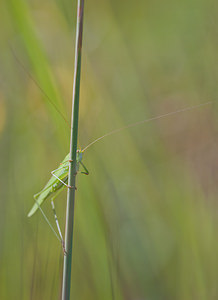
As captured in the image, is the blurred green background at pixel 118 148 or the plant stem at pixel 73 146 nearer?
the plant stem at pixel 73 146

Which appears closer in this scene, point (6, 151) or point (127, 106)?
point (6, 151)

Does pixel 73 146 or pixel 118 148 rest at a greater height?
pixel 73 146

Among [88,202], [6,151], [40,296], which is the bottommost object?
[40,296]

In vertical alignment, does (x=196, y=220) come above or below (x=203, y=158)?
below

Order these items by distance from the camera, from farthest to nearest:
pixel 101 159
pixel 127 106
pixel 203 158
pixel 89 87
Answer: pixel 127 106 < pixel 89 87 < pixel 203 158 < pixel 101 159

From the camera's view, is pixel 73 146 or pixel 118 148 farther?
pixel 118 148

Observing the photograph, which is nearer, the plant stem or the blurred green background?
the plant stem

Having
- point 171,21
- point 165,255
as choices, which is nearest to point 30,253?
point 165,255

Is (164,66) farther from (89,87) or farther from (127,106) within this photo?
(89,87)
